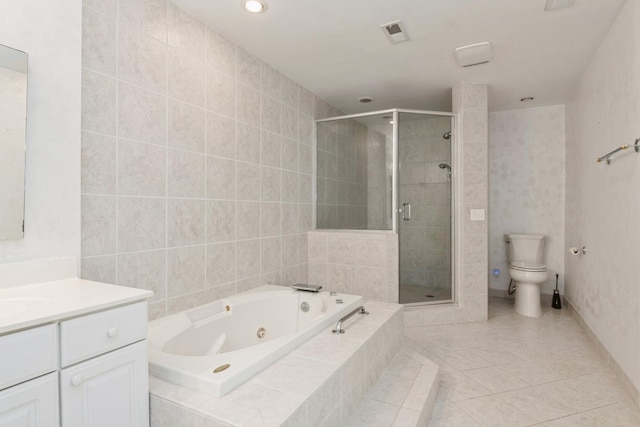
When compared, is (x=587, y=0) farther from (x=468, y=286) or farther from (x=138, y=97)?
(x=138, y=97)

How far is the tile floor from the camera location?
181cm

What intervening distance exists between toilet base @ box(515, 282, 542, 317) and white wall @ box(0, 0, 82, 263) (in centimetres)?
381

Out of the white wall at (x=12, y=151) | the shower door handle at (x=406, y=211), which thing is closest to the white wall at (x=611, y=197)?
the shower door handle at (x=406, y=211)

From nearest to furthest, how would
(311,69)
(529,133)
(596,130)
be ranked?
(596,130)
(311,69)
(529,133)

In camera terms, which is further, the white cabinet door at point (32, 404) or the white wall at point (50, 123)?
the white wall at point (50, 123)

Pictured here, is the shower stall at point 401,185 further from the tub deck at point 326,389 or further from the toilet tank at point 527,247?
the tub deck at point 326,389

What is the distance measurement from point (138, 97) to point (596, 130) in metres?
3.31

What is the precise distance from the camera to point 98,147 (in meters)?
1.67

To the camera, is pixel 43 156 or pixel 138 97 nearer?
pixel 43 156

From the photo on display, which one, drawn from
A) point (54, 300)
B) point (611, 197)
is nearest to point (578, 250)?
point (611, 197)

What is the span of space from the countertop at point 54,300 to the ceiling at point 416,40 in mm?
1672

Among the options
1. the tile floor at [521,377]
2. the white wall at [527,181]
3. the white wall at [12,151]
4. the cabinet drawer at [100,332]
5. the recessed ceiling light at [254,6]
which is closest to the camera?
the cabinet drawer at [100,332]

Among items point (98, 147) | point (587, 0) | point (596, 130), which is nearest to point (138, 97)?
point (98, 147)

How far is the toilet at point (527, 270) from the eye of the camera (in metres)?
3.49
